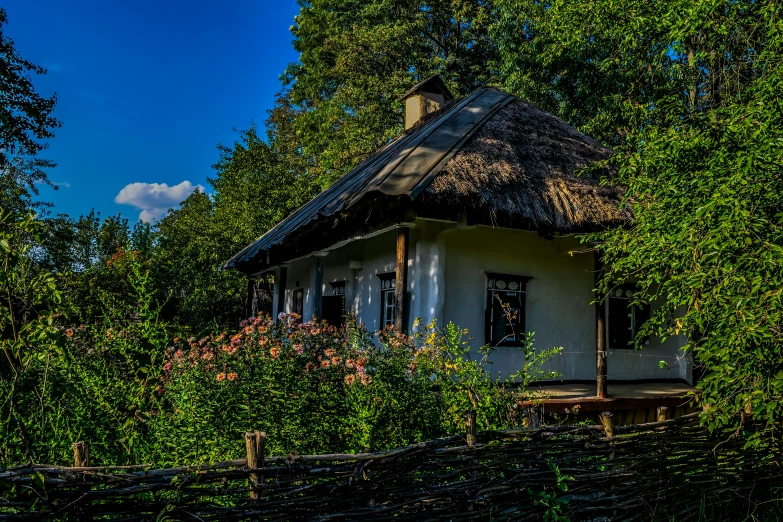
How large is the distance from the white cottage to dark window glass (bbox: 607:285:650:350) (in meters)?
0.02

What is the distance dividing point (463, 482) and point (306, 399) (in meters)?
1.14

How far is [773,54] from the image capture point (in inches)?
195

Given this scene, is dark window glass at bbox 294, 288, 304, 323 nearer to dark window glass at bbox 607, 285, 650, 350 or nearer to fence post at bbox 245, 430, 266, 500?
dark window glass at bbox 607, 285, 650, 350

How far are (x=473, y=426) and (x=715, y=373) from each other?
5.43 ft

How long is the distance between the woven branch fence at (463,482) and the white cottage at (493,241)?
94.4 inches

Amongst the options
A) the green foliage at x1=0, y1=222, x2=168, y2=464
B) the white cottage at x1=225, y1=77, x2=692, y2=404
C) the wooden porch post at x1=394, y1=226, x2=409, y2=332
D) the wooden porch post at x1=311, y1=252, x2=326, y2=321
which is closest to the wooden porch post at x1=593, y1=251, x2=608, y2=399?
the white cottage at x1=225, y1=77, x2=692, y2=404

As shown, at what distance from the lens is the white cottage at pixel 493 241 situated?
24.7 ft

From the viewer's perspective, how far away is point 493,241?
869cm

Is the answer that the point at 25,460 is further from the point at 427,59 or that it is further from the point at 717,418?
the point at 427,59

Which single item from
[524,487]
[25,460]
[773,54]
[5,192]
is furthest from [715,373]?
[5,192]

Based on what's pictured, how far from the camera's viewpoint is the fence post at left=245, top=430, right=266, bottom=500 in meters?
3.06

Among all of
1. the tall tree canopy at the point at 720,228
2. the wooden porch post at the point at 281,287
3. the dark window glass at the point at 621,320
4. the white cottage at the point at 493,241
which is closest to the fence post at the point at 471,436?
the tall tree canopy at the point at 720,228

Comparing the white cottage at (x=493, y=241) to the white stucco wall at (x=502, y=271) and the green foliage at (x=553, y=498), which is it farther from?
the green foliage at (x=553, y=498)

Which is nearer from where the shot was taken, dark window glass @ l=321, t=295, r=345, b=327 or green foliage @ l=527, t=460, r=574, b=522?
green foliage @ l=527, t=460, r=574, b=522
